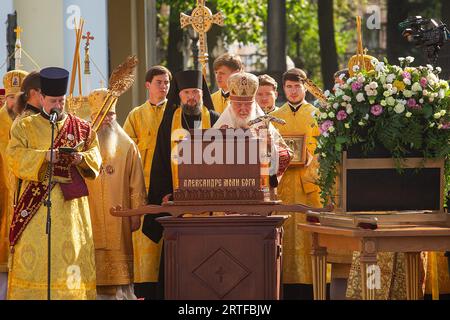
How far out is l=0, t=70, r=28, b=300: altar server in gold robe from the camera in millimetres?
12961

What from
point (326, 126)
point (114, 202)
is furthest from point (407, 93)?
point (114, 202)

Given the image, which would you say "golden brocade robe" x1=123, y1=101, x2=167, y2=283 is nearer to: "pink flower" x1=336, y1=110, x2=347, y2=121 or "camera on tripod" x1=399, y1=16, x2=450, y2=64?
"camera on tripod" x1=399, y1=16, x2=450, y2=64

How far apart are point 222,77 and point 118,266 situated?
1953 millimetres

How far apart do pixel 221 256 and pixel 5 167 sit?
2.78 meters

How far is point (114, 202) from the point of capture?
1339 cm

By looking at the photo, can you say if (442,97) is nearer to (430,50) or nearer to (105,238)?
(430,50)

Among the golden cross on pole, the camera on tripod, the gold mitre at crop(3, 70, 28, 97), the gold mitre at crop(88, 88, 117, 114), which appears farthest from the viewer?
the golden cross on pole

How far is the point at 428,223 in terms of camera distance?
11031mm

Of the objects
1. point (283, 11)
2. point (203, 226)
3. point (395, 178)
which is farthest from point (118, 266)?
point (283, 11)

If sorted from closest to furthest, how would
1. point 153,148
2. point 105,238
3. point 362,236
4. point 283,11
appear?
point 362,236 → point 105,238 → point 153,148 → point 283,11

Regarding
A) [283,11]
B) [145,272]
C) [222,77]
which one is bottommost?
[145,272]

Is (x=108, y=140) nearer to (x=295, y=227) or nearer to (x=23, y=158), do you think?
(x=295, y=227)

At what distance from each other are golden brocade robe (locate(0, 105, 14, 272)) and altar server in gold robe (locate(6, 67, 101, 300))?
1616 mm

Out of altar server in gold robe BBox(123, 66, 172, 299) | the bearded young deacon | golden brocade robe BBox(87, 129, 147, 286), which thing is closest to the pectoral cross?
altar server in gold robe BBox(123, 66, 172, 299)
